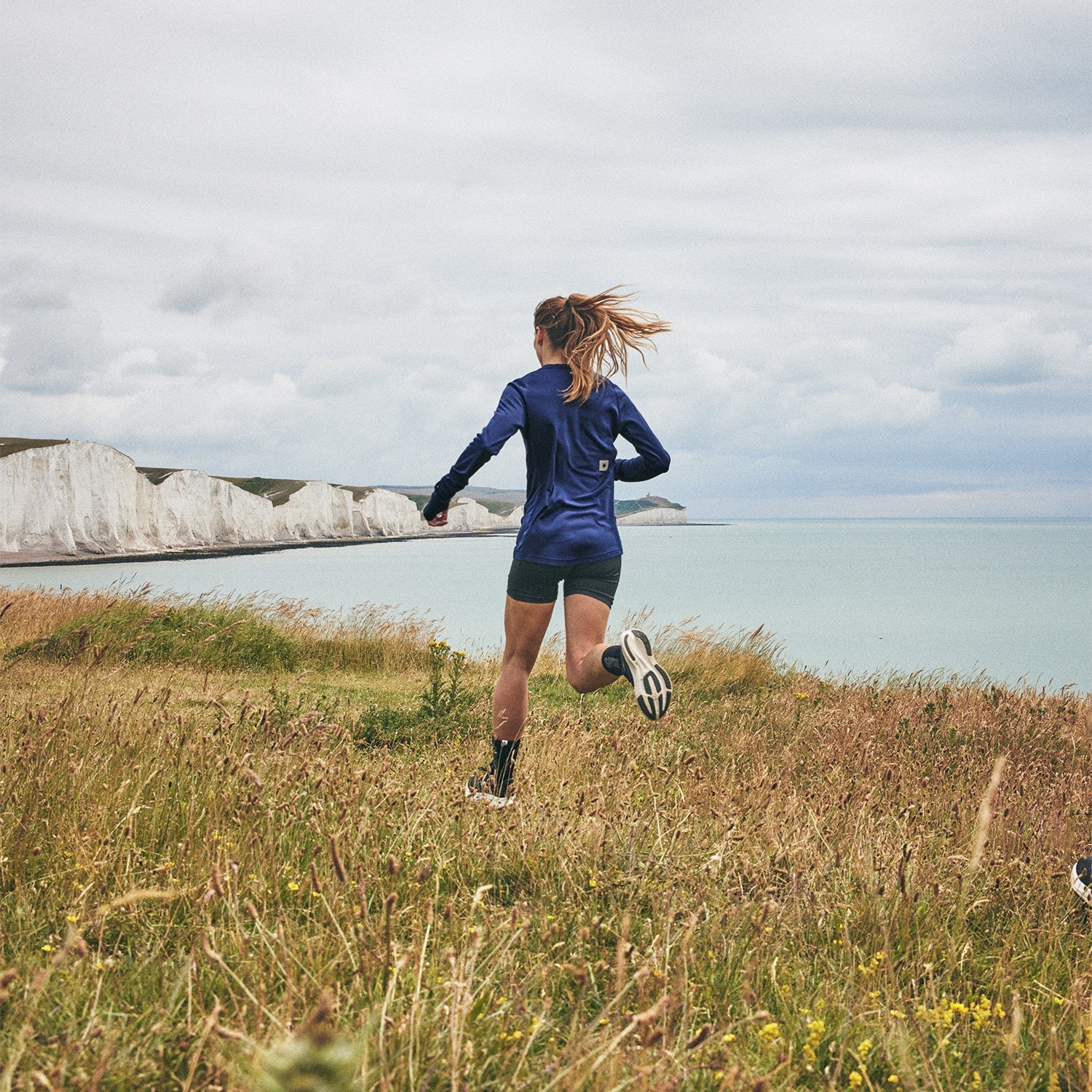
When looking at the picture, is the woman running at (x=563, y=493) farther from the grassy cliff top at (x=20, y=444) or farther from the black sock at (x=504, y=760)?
the grassy cliff top at (x=20, y=444)

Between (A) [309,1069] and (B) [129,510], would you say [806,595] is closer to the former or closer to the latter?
(B) [129,510]

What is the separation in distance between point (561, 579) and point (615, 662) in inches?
20.7

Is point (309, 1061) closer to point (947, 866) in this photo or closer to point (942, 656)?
point (947, 866)

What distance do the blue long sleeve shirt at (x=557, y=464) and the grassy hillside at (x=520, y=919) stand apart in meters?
1.19

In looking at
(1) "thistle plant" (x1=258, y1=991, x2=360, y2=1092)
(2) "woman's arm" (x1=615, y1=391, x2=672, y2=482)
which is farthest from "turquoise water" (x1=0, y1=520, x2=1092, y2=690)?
(1) "thistle plant" (x1=258, y1=991, x2=360, y2=1092)

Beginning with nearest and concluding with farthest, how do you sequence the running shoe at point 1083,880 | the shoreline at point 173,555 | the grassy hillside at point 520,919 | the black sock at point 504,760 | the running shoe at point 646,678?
the grassy hillside at point 520,919, the running shoe at point 1083,880, the running shoe at point 646,678, the black sock at point 504,760, the shoreline at point 173,555

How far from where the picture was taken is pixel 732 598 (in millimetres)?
51125

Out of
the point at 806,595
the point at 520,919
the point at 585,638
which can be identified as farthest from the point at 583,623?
the point at 806,595

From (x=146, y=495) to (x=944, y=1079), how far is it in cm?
6702

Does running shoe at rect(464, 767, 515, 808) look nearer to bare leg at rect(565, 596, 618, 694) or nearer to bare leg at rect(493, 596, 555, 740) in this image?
bare leg at rect(493, 596, 555, 740)

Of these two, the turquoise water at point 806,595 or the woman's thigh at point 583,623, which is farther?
the turquoise water at point 806,595

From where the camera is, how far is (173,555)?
62.9 metres

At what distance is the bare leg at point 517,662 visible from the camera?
4469 millimetres

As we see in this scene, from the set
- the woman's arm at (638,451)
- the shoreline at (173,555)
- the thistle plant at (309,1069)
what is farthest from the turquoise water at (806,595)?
the thistle plant at (309,1069)
